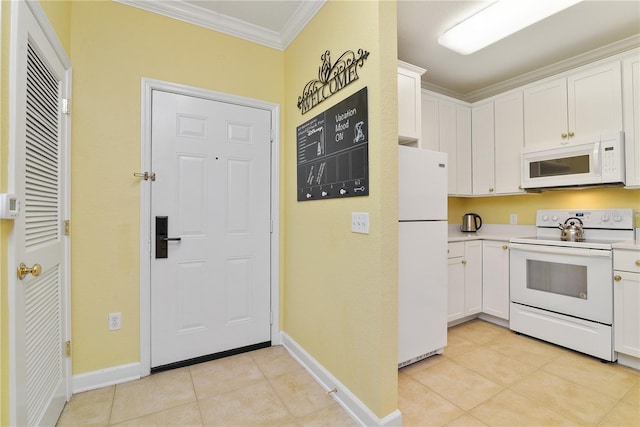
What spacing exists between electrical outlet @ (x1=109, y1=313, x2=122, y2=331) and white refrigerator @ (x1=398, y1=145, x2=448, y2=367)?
1.96 meters

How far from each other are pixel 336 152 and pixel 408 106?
82 cm

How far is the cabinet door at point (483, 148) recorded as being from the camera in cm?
327

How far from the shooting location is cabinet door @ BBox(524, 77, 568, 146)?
2727 mm

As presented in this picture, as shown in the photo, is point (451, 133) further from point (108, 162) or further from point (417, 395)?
point (108, 162)

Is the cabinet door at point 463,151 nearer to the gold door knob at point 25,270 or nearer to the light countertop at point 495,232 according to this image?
the light countertop at point 495,232

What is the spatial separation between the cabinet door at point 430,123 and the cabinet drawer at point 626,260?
1680 millimetres

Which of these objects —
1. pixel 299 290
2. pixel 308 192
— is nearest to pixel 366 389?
pixel 299 290

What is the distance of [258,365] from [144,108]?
2077 millimetres

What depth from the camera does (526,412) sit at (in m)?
1.66

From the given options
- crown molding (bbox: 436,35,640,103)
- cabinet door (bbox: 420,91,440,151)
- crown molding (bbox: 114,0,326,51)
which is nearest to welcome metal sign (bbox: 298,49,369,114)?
crown molding (bbox: 114,0,326,51)

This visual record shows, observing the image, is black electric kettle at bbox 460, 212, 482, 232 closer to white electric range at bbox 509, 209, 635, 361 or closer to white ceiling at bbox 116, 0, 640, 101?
white electric range at bbox 509, 209, 635, 361

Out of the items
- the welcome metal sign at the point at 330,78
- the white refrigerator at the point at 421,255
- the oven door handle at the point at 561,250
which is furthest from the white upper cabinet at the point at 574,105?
the welcome metal sign at the point at 330,78

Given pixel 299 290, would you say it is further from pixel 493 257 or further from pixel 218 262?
pixel 493 257

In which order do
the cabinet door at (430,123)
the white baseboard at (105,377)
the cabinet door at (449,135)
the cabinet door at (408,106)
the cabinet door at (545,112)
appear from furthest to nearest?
the cabinet door at (449,135), the cabinet door at (430,123), the cabinet door at (545,112), the cabinet door at (408,106), the white baseboard at (105,377)
